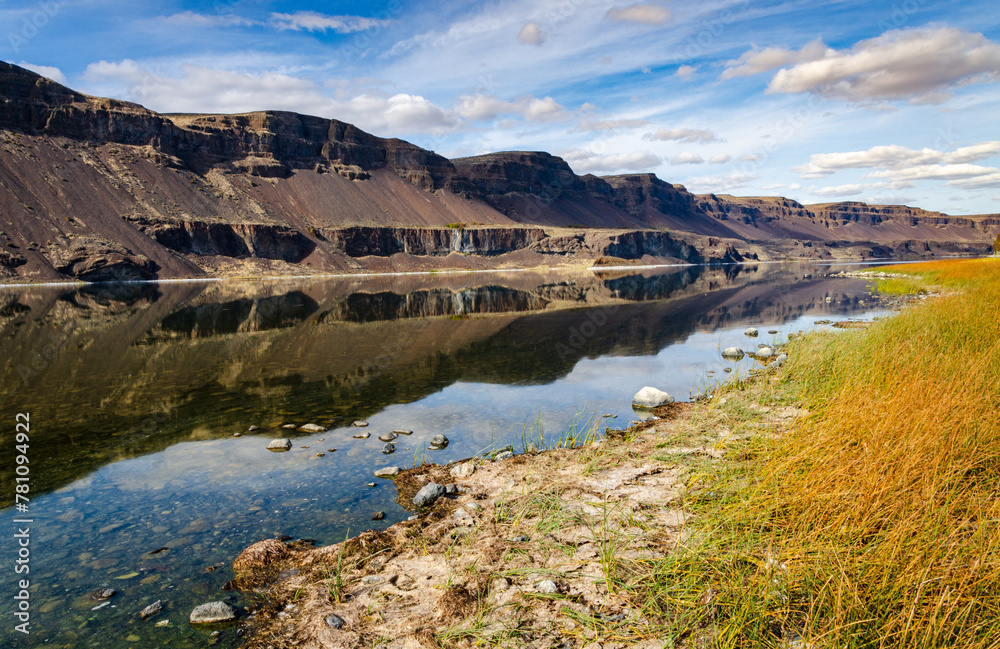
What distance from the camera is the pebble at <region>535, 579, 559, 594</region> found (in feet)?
16.2

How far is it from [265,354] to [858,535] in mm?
20452

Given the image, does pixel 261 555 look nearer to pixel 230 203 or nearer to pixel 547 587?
pixel 547 587

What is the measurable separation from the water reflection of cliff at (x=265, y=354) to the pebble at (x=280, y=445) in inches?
70.5

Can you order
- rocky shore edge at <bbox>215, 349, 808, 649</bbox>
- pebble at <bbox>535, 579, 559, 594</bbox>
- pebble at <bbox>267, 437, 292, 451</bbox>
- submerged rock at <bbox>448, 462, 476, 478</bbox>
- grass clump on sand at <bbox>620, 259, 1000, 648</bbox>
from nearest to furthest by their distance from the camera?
grass clump on sand at <bbox>620, 259, 1000, 648</bbox>
rocky shore edge at <bbox>215, 349, 808, 649</bbox>
pebble at <bbox>535, 579, 559, 594</bbox>
submerged rock at <bbox>448, 462, 476, 478</bbox>
pebble at <bbox>267, 437, 292, 451</bbox>

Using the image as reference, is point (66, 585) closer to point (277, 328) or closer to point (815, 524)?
point (815, 524)

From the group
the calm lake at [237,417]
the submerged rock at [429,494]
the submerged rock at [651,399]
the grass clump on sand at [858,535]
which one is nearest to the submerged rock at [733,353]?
the calm lake at [237,417]

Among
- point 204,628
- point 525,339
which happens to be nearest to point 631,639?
point 204,628

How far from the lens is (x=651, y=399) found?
42.9ft

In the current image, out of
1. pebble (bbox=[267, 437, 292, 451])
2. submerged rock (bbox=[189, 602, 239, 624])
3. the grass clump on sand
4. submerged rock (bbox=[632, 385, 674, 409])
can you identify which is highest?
the grass clump on sand

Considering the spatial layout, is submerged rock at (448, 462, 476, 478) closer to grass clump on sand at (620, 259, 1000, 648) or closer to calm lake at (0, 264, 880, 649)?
calm lake at (0, 264, 880, 649)

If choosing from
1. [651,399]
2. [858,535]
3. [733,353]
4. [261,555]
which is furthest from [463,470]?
[733,353]

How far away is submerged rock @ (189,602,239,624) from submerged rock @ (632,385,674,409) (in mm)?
9834

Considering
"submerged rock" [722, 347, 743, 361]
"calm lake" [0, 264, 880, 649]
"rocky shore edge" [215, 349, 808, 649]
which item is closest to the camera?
"rocky shore edge" [215, 349, 808, 649]

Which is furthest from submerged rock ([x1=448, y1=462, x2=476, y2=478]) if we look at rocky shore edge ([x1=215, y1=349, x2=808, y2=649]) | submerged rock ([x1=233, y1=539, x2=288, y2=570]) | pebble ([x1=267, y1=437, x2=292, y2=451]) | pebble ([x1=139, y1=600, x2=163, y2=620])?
pebble ([x1=139, y1=600, x2=163, y2=620])
